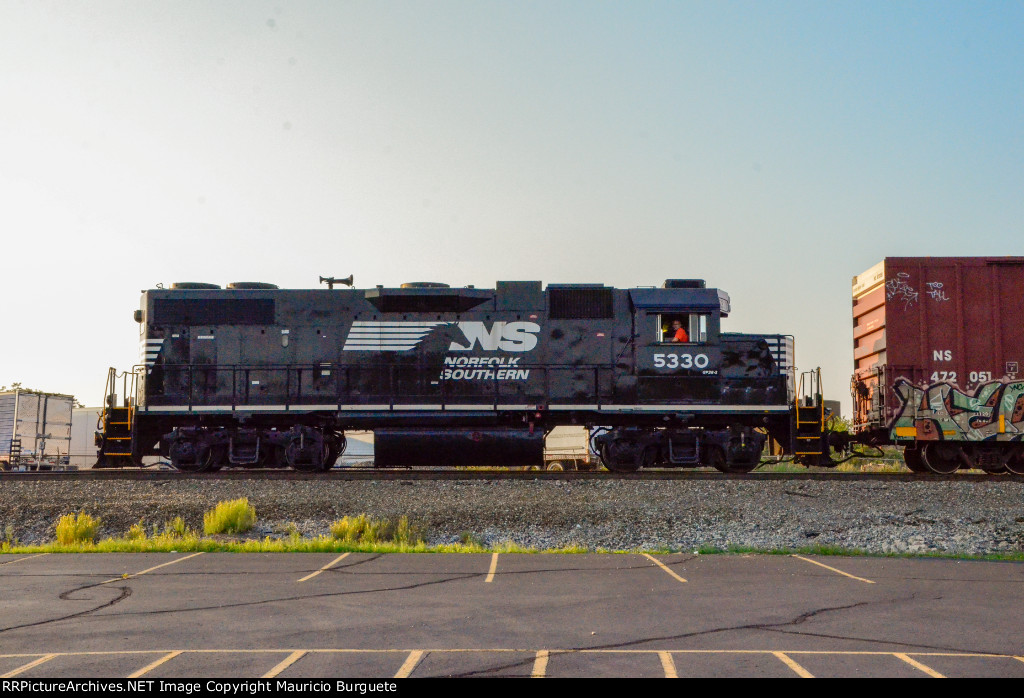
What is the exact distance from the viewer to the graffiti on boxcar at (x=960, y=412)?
16094mm

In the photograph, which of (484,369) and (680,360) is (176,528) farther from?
(680,360)

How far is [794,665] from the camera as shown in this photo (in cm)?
514

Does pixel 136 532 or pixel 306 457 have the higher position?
pixel 306 457

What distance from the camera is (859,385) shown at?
1764 centimetres

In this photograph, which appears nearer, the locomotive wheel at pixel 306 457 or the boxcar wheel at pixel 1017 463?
the boxcar wheel at pixel 1017 463

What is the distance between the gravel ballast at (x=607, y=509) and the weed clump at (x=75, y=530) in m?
0.38

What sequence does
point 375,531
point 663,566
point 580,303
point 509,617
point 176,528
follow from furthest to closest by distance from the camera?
point 580,303, point 176,528, point 375,531, point 663,566, point 509,617

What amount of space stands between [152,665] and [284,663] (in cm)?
77

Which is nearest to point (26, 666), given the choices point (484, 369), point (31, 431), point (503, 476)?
point (503, 476)

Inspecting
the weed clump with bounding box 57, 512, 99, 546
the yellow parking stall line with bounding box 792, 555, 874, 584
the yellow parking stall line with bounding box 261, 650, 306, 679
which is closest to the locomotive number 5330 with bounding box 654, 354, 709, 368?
the yellow parking stall line with bounding box 792, 555, 874, 584

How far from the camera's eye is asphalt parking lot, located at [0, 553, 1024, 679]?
17.1ft

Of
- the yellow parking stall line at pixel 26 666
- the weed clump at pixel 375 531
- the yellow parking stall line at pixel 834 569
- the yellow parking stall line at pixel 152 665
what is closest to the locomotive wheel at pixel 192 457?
the weed clump at pixel 375 531

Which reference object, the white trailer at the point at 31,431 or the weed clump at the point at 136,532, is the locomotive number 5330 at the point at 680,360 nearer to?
the weed clump at the point at 136,532

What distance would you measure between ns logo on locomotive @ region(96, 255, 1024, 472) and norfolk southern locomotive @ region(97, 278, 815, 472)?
Answer: 3 centimetres
